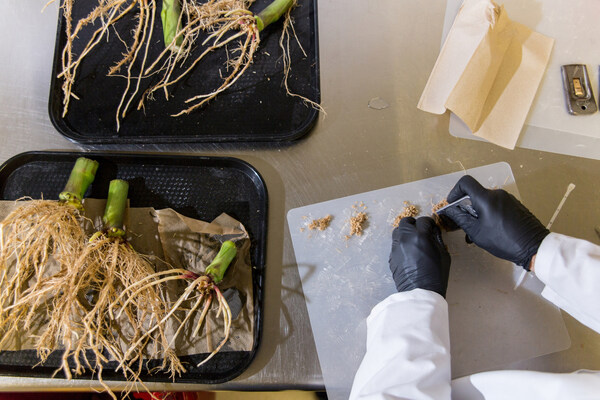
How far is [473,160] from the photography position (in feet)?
3.03

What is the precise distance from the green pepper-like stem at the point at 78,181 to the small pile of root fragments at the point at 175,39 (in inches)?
5.9

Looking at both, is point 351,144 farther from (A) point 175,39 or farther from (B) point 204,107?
(A) point 175,39

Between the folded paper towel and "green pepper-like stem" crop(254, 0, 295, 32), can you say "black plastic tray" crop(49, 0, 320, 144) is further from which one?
the folded paper towel

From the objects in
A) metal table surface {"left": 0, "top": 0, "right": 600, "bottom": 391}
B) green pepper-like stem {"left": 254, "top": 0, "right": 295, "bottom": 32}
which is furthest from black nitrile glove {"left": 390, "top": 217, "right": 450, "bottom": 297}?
green pepper-like stem {"left": 254, "top": 0, "right": 295, "bottom": 32}

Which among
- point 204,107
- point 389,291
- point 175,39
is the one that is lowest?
point 389,291

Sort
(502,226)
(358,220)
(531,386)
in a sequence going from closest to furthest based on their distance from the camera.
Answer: (531,386) < (502,226) < (358,220)

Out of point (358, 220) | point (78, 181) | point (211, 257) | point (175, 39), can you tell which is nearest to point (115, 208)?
point (78, 181)

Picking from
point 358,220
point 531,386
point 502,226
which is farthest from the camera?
point 358,220

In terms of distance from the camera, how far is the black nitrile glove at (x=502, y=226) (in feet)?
2.51

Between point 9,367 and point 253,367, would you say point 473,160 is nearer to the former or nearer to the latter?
point 253,367

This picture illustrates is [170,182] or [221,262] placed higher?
[170,182]

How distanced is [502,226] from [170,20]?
896 millimetres

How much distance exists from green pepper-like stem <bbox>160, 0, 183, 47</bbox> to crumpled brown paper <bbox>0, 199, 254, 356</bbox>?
43 centimetres

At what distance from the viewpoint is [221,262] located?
0.78 meters
